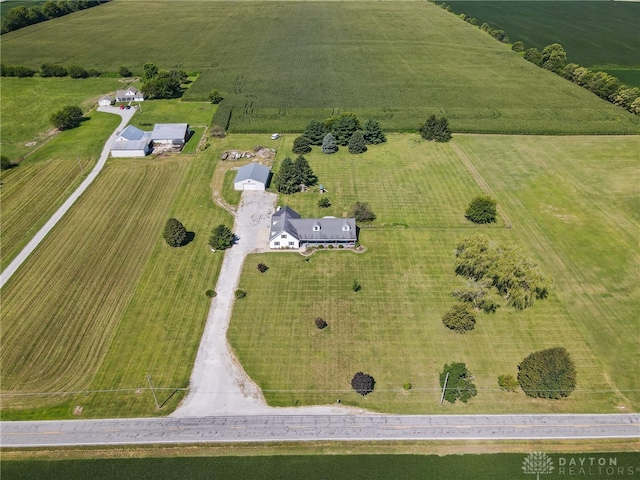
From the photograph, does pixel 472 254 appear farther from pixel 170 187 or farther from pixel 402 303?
pixel 170 187

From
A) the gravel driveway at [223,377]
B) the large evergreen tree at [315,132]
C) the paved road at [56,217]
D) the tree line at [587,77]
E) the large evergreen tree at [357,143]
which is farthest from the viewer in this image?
the tree line at [587,77]

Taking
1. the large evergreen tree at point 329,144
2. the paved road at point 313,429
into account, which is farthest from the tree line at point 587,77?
the paved road at point 313,429

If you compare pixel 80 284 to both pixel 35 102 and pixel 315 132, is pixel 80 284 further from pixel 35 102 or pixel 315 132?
pixel 35 102

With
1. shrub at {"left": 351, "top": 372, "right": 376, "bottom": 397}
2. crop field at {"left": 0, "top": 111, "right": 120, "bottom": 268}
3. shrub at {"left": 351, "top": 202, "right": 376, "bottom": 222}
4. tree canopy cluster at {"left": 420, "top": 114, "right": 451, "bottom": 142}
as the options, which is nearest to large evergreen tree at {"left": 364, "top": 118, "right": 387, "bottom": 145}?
tree canopy cluster at {"left": 420, "top": 114, "right": 451, "bottom": 142}

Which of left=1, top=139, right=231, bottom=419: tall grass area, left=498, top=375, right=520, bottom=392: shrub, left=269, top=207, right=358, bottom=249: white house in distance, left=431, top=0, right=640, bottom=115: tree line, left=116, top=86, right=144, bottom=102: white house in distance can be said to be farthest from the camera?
left=116, top=86, right=144, bottom=102: white house in distance

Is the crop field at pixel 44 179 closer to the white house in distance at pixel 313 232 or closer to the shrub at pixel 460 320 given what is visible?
the white house in distance at pixel 313 232

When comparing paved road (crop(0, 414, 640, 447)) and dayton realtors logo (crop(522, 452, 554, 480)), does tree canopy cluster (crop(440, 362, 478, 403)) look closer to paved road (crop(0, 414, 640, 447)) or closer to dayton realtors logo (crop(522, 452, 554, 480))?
paved road (crop(0, 414, 640, 447))
